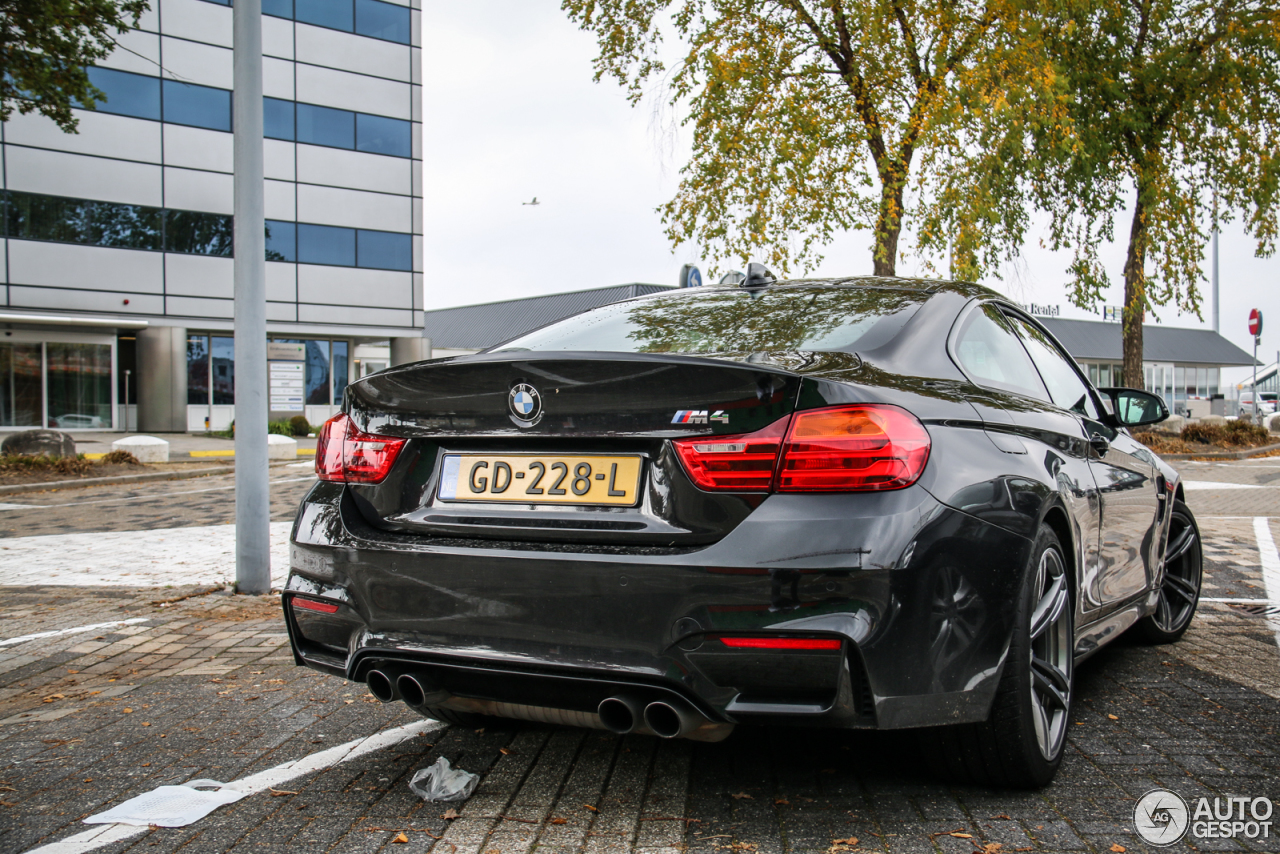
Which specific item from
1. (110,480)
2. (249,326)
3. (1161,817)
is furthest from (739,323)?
(110,480)

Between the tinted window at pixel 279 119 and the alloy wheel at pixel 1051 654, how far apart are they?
2932cm

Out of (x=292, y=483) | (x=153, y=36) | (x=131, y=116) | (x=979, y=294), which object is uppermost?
(x=153, y=36)

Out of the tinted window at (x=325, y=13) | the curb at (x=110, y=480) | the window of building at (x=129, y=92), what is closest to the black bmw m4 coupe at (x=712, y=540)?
the curb at (x=110, y=480)

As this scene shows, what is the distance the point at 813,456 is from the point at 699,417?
272 millimetres

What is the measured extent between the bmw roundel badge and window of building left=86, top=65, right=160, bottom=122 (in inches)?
1111

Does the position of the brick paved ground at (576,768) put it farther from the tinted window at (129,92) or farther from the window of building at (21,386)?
the tinted window at (129,92)

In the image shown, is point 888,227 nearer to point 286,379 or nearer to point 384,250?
point 384,250

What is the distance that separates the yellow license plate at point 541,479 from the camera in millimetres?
2393

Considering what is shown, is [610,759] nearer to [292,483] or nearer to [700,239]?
[292,483]

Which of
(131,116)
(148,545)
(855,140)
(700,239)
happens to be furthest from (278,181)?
(148,545)

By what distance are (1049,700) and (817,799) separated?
2.30 ft

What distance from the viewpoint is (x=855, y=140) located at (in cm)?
1667

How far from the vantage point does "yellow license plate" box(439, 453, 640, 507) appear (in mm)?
2393

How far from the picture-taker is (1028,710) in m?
2.57
